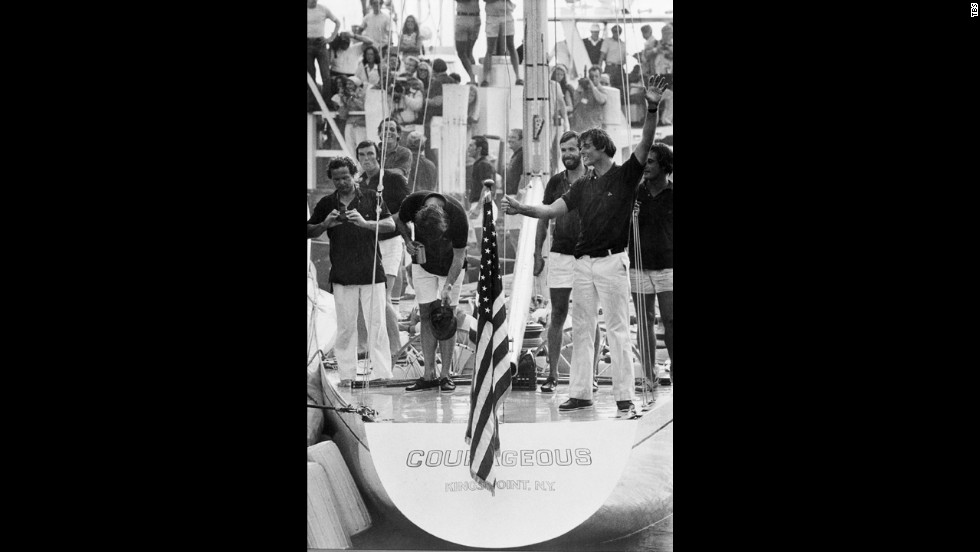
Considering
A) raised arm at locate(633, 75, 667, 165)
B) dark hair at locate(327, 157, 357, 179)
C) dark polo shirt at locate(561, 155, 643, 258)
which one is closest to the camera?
raised arm at locate(633, 75, 667, 165)

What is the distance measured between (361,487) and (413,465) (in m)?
0.34

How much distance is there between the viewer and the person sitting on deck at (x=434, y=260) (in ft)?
18.8

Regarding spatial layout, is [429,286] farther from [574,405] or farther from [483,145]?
[574,405]

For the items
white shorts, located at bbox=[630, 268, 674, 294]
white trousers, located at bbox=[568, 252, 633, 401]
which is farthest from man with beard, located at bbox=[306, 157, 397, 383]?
white shorts, located at bbox=[630, 268, 674, 294]

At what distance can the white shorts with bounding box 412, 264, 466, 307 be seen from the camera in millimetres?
5758

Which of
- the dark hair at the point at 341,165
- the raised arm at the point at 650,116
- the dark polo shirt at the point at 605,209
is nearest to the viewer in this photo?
the raised arm at the point at 650,116

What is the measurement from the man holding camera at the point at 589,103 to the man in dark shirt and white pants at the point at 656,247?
0.39 metres

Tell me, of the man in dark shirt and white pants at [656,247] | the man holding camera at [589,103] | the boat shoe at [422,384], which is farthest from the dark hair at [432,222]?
the man in dark shirt and white pants at [656,247]

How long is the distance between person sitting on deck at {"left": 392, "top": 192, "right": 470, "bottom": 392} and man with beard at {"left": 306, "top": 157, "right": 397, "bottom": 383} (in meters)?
0.17

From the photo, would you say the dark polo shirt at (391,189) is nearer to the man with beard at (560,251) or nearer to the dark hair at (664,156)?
the man with beard at (560,251)

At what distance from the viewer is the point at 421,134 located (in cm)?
571

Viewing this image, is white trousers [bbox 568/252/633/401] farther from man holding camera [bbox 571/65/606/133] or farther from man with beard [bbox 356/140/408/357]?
man with beard [bbox 356/140/408/357]

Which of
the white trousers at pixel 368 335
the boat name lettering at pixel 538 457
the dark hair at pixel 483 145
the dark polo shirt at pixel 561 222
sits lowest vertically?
the boat name lettering at pixel 538 457
